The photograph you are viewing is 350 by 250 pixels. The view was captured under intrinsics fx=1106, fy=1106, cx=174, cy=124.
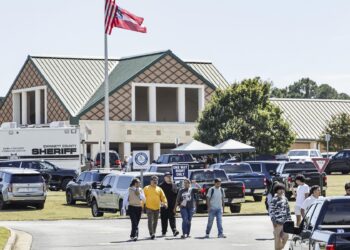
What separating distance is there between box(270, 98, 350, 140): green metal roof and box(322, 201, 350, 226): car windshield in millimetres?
81003

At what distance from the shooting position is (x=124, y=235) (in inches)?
1200

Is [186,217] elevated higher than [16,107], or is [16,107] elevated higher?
[16,107]

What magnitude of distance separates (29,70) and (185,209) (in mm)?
64045

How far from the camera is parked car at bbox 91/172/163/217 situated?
39.0 metres

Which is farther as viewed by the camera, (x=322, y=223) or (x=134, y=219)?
(x=134, y=219)

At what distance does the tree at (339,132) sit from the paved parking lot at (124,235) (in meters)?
53.2

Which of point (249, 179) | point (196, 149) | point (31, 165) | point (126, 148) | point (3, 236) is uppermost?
point (126, 148)

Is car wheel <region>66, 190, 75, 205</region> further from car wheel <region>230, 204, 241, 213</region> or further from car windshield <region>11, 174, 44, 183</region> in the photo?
car wheel <region>230, 204, 241, 213</region>

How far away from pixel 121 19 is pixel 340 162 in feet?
60.4

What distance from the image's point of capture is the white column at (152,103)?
89.2 metres

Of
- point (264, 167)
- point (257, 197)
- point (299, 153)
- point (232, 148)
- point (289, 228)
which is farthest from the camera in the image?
→ point (299, 153)

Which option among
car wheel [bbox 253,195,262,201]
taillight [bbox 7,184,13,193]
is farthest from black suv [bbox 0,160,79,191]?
car wheel [bbox 253,195,262,201]

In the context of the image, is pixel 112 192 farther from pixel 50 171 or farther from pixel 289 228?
pixel 289 228

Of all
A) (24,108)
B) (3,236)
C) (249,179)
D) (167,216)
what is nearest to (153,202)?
(167,216)
